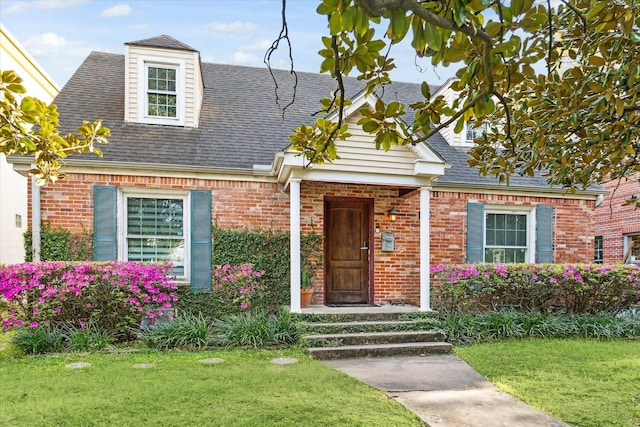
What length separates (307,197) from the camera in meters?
8.34

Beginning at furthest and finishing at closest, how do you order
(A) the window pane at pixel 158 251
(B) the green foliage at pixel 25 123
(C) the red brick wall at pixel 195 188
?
(A) the window pane at pixel 158 251 → (C) the red brick wall at pixel 195 188 → (B) the green foliage at pixel 25 123

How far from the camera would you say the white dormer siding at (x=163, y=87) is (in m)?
8.45

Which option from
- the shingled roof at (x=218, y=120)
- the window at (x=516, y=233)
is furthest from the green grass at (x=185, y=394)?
the window at (x=516, y=233)

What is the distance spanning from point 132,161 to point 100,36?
5.57 meters

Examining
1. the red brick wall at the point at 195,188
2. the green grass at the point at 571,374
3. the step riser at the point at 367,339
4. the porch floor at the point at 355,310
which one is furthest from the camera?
the red brick wall at the point at 195,188

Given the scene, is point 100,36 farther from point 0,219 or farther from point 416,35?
point 416,35

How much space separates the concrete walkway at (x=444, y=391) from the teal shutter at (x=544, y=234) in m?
4.75

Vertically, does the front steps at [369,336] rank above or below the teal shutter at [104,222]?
below

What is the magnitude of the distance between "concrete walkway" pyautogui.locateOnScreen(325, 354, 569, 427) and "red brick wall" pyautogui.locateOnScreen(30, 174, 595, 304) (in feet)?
9.51

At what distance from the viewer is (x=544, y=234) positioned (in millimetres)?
9406

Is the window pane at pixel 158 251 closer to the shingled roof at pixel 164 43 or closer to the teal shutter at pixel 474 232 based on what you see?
the shingled roof at pixel 164 43

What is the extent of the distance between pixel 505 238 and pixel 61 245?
928cm

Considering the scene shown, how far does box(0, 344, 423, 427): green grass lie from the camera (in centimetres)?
355

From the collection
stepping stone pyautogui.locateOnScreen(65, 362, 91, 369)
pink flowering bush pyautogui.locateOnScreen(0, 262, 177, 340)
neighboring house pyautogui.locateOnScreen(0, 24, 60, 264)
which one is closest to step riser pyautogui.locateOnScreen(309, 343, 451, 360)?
pink flowering bush pyautogui.locateOnScreen(0, 262, 177, 340)
